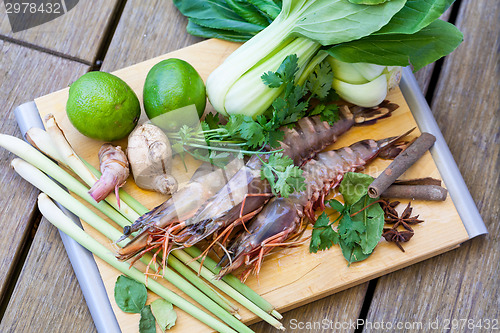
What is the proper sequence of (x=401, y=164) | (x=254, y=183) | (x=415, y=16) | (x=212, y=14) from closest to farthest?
→ (x=415, y=16) < (x=254, y=183) < (x=401, y=164) < (x=212, y=14)

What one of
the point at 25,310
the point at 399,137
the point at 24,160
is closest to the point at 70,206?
the point at 24,160

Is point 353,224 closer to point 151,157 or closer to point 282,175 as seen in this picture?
point 282,175

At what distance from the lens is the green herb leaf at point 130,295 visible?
55.0 inches

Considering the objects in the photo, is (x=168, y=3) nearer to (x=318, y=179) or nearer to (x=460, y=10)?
(x=318, y=179)

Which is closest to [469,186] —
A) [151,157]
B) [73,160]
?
[151,157]

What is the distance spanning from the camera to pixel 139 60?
1735 mm

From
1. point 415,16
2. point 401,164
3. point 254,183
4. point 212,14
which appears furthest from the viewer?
point 212,14

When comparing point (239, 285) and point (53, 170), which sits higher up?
point (53, 170)

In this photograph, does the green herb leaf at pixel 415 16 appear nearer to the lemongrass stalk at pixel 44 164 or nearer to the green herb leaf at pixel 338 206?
the green herb leaf at pixel 338 206

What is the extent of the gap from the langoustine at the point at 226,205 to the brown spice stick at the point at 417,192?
0.30 m

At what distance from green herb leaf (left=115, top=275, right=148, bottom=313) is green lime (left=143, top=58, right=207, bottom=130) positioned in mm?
485

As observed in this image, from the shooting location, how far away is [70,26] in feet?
5.69

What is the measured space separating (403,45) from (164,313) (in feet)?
3.54

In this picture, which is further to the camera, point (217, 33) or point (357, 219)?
point (217, 33)
